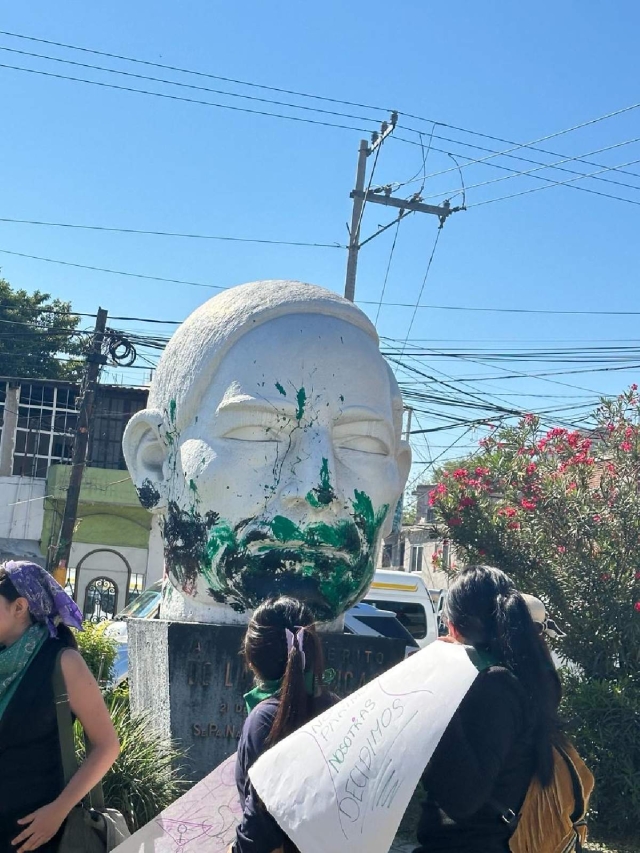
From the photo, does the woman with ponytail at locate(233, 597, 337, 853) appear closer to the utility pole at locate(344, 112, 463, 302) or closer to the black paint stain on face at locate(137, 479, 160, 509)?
the black paint stain on face at locate(137, 479, 160, 509)

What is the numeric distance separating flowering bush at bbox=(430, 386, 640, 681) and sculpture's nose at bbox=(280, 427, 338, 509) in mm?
2780

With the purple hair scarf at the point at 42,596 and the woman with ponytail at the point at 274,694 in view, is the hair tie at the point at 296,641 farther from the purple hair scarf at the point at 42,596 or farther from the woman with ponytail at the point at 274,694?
the purple hair scarf at the point at 42,596

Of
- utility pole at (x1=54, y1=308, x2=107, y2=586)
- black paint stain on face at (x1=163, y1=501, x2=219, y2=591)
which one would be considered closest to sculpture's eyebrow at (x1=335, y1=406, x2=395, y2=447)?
black paint stain on face at (x1=163, y1=501, x2=219, y2=591)

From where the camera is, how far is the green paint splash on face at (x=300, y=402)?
168 inches

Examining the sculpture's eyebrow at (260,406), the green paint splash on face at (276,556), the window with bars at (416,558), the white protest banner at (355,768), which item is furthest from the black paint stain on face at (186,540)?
the window with bars at (416,558)

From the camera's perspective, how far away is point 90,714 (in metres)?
2.79

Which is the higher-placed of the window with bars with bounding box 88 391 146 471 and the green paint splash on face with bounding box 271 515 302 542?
the window with bars with bounding box 88 391 146 471

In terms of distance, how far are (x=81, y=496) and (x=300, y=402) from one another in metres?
20.5

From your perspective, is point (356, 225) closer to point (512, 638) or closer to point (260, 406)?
point (260, 406)

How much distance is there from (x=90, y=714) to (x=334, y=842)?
34.8 inches

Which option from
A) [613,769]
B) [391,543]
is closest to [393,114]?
[613,769]

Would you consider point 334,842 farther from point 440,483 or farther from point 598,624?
point 440,483

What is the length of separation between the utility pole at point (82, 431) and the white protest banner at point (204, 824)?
1372 centimetres

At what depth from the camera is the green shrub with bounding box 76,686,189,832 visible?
4.12 metres
